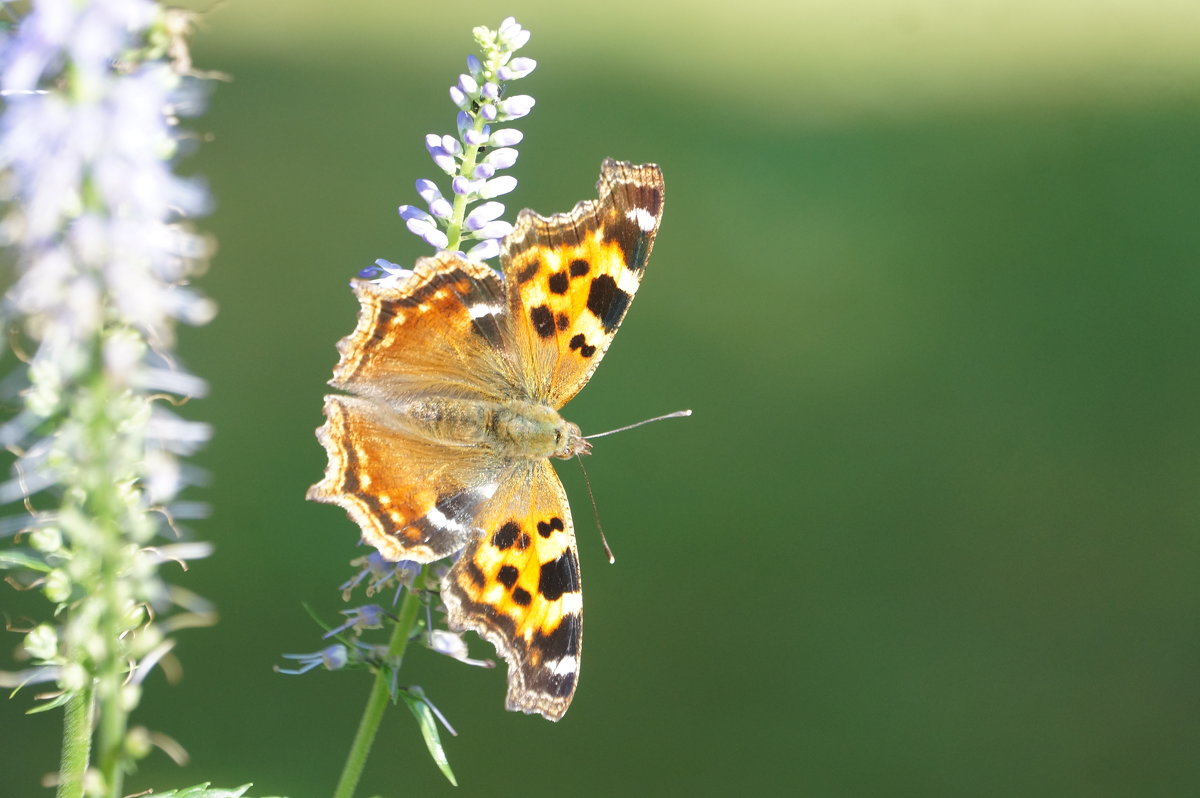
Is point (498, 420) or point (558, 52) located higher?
point (558, 52)

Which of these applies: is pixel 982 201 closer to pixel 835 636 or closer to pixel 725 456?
pixel 725 456

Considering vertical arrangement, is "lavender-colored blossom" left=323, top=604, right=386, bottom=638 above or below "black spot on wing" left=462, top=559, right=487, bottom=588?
below

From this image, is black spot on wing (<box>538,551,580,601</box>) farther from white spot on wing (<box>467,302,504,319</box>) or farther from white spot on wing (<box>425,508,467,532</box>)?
white spot on wing (<box>467,302,504,319</box>)

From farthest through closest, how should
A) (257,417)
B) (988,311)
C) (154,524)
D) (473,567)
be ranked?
1. (988,311)
2. (257,417)
3. (473,567)
4. (154,524)

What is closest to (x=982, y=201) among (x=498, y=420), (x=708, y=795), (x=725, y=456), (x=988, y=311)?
(x=988, y=311)

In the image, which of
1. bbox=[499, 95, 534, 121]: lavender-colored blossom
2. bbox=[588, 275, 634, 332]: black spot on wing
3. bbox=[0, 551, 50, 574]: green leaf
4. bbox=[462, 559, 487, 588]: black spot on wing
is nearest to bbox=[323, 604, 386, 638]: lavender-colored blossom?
bbox=[462, 559, 487, 588]: black spot on wing

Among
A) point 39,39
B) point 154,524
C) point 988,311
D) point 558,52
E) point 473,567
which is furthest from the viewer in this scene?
point 558,52

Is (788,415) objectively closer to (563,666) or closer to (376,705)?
(563,666)

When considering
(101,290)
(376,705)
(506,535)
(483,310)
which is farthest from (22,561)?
(483,310)
